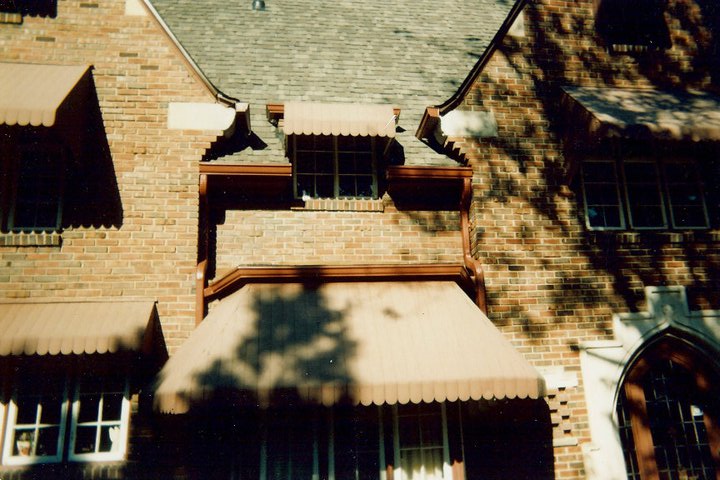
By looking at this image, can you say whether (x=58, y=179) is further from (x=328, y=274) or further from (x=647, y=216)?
(x=647, y=216)

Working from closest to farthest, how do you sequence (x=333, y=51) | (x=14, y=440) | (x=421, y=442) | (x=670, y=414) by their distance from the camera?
(x=14, y=440) < (x=421, y=442) < (x=670, y=414) < (x=333, y=51)

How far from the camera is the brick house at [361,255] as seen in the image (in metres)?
5.74

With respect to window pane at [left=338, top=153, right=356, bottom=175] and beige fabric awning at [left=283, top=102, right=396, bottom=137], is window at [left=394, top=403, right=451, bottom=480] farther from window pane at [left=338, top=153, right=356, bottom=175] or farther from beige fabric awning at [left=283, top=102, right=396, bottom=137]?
beige fabric awning at [left=283, top=102, right=396, bottom=137]

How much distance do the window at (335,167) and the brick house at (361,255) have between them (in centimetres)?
4

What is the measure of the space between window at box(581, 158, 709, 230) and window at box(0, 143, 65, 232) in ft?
26.6

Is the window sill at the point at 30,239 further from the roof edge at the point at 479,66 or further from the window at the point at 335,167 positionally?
the roof edge at the point at 479,66

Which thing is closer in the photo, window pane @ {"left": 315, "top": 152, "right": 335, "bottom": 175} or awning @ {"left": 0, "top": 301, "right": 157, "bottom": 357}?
awning @ {"left": 0, "top": 301, "right": 157, "bottom": 357}

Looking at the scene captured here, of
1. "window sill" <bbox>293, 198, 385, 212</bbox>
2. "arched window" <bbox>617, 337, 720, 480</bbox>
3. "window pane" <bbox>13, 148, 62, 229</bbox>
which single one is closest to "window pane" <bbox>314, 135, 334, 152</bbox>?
"window sill" <bbox>293, 198, 385, 212</bbox>

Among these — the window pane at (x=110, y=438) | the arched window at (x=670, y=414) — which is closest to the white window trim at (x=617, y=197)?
the arched window at (x=670, y=414)

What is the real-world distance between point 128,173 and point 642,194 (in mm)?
8209

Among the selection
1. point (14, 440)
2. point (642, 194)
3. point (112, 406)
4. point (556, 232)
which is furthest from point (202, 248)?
point (642, 194)

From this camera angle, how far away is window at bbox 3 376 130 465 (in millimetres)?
5895

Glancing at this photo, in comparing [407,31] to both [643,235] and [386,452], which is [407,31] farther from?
[386,452]

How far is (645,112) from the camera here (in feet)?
23.3
